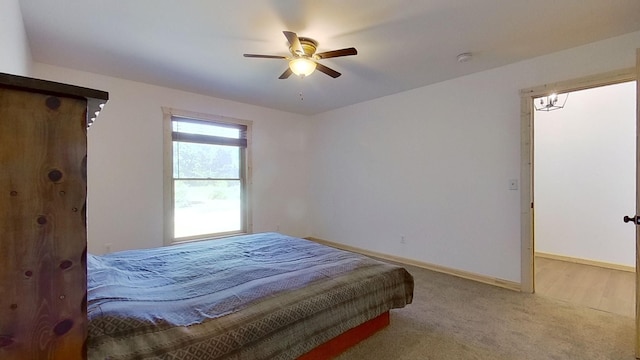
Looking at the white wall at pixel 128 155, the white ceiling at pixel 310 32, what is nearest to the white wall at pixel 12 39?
the white ceiling at pixel 310 32

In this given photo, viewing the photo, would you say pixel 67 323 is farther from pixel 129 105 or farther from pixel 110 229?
pixel 129 105

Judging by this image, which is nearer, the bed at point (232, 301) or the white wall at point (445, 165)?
the bed at point (232, 301)

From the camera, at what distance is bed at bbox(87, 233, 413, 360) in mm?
1294

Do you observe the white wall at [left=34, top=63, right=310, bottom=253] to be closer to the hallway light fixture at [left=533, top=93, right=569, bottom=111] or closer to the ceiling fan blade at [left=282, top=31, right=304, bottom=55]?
the ceiling fan blade at [left=282, top=31, right=304, bottom=55]

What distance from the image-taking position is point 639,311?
75.0 inches

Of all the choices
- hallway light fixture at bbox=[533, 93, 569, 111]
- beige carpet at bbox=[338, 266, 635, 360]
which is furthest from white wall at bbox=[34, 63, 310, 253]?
hallway light fixture at bbox=[533, 93, 569, 111]

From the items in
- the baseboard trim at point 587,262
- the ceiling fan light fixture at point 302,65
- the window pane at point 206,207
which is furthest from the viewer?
the window pane at point 206,207

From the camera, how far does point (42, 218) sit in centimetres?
82

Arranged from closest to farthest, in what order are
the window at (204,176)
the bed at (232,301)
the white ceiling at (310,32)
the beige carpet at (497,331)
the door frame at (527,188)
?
the bed at (232,301), the beige carpet at (497,331), the white ceiling at (310,32), the door frame at (527,188), the window at (204,176)

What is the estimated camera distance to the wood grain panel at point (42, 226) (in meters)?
0.78

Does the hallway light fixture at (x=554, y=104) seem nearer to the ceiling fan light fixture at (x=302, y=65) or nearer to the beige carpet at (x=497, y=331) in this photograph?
the beige carpet at (x=497, y=331)

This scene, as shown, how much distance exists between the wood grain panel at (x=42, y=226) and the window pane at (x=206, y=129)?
355 cm

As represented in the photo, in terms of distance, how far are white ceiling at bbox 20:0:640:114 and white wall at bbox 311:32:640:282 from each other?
231 mm

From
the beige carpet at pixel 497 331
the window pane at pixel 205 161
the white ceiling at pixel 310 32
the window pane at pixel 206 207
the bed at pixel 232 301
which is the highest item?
the white ceiling at pixel 310 32
